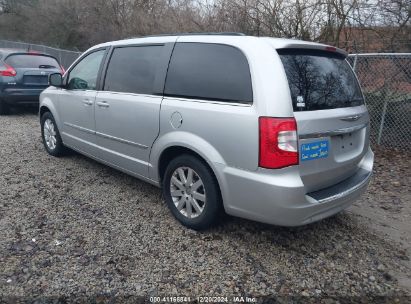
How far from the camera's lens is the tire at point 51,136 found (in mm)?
5332

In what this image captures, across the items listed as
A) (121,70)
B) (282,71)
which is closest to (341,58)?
(282,71)

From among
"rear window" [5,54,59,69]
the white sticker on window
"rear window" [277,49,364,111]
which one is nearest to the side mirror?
"rear window" [277,49,364,111]

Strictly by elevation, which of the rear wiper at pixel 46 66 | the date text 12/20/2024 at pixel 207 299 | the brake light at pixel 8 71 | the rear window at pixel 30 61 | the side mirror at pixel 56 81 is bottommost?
the date text 12/20/2024 at pixel 207 299

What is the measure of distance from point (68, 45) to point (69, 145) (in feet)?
67.6

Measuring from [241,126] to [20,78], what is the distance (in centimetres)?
728

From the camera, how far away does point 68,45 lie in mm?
23062

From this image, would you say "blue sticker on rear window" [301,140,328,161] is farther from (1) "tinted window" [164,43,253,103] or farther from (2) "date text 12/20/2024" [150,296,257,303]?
(2) "date text 12/20/2024" [150,296,257,303]

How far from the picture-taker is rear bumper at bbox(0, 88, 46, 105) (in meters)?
8.12

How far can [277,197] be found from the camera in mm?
2592

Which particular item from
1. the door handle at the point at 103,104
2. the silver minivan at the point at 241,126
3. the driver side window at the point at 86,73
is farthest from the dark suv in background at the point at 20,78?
the silver minivan at the point at 241,126

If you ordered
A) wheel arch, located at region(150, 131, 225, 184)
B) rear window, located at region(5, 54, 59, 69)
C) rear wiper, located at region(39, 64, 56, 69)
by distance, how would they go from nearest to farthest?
wheel arch, located at region(150, 131, 225, 184) < rear window, located at region(5, 54, 59, 69) < rear wiper, located at region(39, 64, 56, 69)

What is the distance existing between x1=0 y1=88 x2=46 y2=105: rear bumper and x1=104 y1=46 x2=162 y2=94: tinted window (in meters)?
5.08

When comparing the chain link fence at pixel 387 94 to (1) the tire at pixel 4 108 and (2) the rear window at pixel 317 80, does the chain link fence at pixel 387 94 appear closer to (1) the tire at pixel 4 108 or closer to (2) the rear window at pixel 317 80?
(2) the rear window at pixel 317 80

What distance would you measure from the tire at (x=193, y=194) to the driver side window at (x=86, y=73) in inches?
68.9
